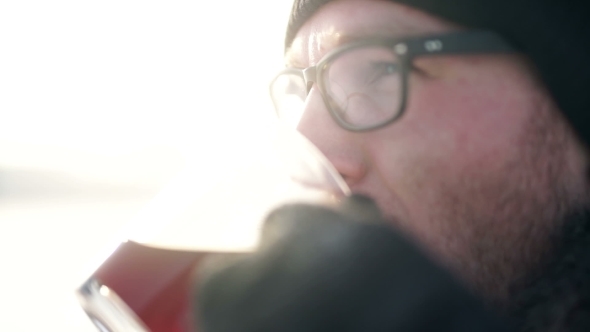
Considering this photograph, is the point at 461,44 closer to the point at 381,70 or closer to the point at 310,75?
the point at 381,70

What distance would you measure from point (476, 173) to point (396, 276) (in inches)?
12.4

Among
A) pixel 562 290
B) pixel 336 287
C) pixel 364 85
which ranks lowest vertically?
pixel 562 290

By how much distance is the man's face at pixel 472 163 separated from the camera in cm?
71

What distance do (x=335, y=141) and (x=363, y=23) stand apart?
0.64 ft

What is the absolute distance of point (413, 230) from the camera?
704 millimetres

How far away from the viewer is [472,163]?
732mm

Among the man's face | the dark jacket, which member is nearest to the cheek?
the man's face

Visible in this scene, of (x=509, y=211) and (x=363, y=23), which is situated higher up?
(x=363, y=23)

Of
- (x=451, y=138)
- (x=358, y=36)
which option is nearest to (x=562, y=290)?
(x=451, y=138)

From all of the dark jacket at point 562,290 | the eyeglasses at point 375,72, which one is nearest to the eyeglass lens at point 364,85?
the eyeglasses at point 375,72

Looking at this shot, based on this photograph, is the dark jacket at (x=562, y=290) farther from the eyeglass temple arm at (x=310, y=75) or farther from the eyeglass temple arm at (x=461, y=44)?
the eyeglass temple arm at (x=310, y=75)

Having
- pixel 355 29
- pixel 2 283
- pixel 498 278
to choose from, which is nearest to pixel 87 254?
pixel 2 283

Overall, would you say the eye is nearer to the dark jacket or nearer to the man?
the man

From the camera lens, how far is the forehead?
0.79 m
